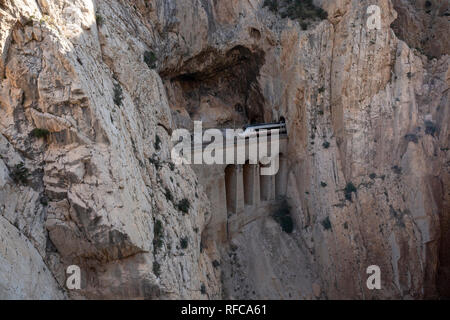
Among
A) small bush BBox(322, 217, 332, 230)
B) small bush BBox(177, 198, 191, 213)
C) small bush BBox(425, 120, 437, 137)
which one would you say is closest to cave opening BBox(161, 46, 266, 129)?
small bush BBox(177, 198, 191, 213)

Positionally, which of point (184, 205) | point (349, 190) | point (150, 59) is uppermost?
point (150, 59)

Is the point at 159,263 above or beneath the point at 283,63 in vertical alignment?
beneath

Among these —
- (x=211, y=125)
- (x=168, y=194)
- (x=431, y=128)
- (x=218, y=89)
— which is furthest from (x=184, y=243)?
(x=431, y=128)

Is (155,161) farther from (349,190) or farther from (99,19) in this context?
(349,190)

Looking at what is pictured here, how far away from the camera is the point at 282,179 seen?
24.8 meters

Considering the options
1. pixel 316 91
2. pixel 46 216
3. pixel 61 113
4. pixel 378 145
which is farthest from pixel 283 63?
pixel 46 216

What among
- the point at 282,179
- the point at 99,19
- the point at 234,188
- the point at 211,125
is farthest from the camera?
the point at 211,125

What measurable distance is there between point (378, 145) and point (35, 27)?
19068 mm

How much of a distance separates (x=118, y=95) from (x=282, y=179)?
13.8 metres

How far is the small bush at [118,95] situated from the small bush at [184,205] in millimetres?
5404

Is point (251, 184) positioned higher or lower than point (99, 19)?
lower

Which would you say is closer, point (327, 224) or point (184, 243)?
point (184, 243)

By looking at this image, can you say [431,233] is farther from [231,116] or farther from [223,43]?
[223,43]

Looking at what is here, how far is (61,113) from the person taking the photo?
12266 mm
